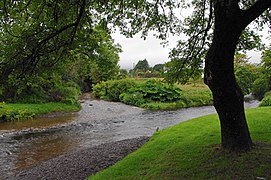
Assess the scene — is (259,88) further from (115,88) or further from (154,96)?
(115,88)

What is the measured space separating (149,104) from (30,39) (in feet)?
77.4

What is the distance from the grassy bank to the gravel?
12.6 meters

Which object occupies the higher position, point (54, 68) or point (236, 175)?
point (54, 68)

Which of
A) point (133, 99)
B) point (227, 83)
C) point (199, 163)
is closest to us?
point (227, 83)

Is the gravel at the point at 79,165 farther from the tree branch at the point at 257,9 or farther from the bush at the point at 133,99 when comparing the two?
the bush at the point at 133,99

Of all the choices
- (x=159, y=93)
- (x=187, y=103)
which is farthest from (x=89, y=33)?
(x=159, y=93)

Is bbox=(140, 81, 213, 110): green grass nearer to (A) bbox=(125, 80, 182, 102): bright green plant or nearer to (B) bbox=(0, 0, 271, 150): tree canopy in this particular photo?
(A) bbox=(125, 80, 182, 102): bright green plant

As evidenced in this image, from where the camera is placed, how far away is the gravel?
28.4ft

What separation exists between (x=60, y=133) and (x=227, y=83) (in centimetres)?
1289

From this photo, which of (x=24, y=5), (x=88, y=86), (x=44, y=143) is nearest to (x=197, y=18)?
(x=24, y=5)

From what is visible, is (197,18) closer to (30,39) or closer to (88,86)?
(30,39)

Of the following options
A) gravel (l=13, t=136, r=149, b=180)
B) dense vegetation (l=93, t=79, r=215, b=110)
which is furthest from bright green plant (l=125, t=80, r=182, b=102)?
gravel (l=13, t=136, r=149, b=180)

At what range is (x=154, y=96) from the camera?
32594mm

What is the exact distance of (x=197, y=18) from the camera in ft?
30.4
